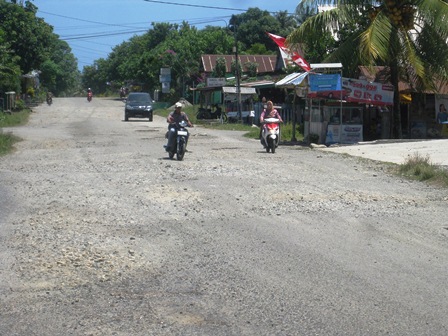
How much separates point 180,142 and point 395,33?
1002cm

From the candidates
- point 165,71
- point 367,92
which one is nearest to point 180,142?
point 367,92

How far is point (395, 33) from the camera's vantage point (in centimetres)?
2394

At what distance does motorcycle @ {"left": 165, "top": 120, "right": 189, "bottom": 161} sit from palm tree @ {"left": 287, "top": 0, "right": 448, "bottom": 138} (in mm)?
7670

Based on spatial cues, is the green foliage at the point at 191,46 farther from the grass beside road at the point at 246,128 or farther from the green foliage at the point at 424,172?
the green foliage at the point at 424,172

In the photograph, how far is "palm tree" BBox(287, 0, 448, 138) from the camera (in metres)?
23.4

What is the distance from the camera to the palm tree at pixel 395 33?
2338cm

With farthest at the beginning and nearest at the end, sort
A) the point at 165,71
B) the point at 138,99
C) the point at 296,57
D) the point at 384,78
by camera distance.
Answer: the point at 165,71, the point at 138,99, the point at 384,78, the point at 296,57

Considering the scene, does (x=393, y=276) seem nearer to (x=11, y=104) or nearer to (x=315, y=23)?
(x=315, y=23)

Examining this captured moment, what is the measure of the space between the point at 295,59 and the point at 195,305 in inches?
774

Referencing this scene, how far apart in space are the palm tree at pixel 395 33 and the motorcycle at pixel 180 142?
7.67 meters

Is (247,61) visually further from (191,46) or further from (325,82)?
(325,82)

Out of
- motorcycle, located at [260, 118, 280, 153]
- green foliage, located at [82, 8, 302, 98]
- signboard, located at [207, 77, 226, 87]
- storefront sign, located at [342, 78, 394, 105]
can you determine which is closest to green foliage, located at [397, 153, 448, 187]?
motorcycle, located at [260, 118, 280, 153]

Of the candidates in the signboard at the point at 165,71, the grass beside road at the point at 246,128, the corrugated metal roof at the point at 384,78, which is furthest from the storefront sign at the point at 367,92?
the signboard at the point at 165,71

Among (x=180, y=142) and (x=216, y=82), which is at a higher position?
(x=216, y=82)
